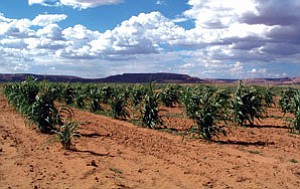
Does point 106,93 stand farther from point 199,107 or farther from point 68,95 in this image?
point 199,107

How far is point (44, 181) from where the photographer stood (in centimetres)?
847

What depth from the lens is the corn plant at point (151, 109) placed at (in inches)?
725

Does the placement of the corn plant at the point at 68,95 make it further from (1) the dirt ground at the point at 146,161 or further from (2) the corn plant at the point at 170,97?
(1) the dirt ground at the point at 146,161

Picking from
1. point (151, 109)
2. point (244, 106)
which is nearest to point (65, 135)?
point (151, 109)

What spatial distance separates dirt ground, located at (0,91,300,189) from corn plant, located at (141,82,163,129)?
7.00 feet

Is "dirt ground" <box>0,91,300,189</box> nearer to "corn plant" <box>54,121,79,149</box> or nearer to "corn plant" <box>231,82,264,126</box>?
"corn plant" <box>54,121,79,149</box>

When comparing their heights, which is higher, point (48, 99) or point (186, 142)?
point (48, 99)

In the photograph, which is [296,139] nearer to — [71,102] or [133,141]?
[133,141]

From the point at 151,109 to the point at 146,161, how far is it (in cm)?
775

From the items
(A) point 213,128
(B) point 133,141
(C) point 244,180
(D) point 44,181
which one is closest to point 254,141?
(A) point 213,128

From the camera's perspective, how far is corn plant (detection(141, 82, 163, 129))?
725 inches

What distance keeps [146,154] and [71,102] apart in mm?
25418

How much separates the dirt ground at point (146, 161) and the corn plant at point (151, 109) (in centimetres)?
213

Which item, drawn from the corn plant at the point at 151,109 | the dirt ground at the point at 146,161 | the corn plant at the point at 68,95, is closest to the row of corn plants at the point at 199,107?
the corn plant at the point at 151,109
